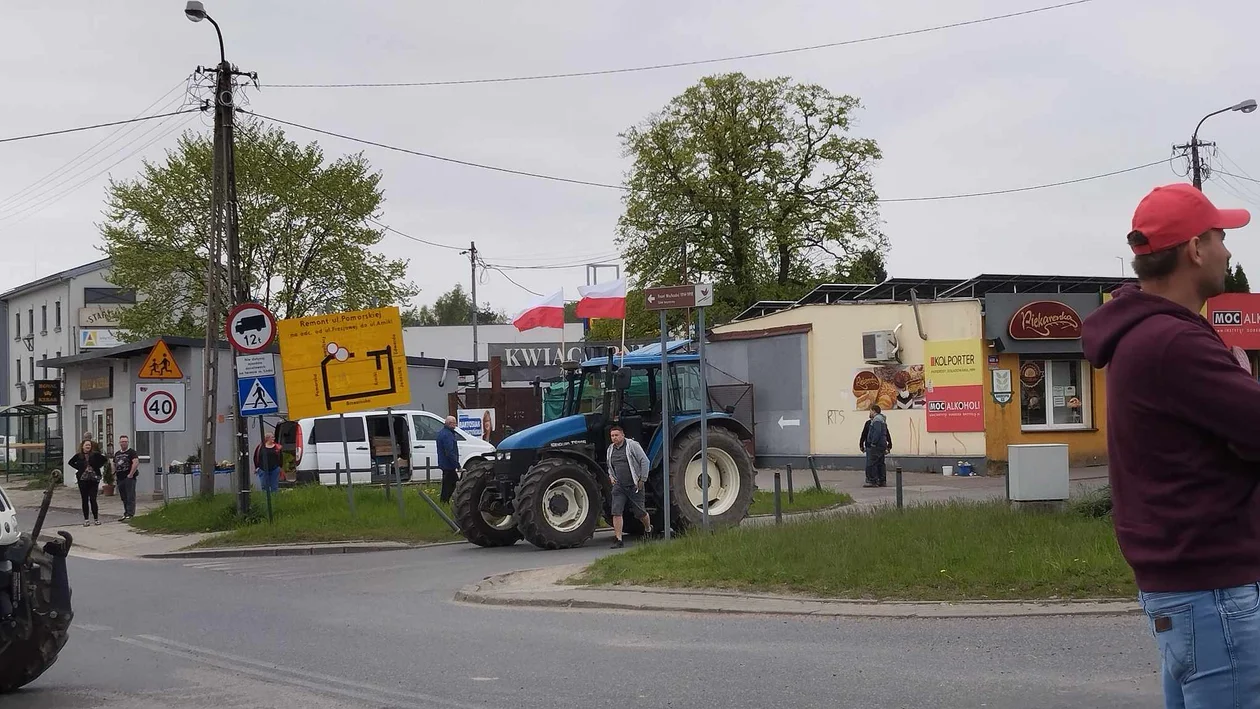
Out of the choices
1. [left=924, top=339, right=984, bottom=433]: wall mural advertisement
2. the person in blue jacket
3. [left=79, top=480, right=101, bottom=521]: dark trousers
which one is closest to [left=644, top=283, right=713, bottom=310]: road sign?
the person in blue jacket

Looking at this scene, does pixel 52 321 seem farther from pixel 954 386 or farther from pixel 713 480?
pixel 713 480

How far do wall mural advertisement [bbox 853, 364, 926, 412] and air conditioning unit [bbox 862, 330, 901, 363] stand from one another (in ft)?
1.27

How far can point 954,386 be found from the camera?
31.5 meters

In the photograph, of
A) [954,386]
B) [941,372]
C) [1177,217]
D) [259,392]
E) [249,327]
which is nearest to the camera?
[1177,217]

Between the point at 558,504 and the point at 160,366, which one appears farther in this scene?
the point at 160,366

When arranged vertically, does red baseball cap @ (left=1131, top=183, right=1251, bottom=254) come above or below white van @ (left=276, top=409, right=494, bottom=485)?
above

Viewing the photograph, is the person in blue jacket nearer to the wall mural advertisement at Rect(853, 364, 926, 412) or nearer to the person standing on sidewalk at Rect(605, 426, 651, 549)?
the person standing on sidewalk at Rect(605, 426, 651, 549)

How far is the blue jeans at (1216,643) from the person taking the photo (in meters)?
3.12

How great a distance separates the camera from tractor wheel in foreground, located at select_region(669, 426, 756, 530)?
18531 mm

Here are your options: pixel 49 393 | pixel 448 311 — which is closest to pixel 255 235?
pixel 49 393

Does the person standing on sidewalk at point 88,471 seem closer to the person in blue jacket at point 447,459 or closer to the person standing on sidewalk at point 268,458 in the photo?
the person standing on sidewalk at point 268,458

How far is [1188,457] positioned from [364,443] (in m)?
30.5

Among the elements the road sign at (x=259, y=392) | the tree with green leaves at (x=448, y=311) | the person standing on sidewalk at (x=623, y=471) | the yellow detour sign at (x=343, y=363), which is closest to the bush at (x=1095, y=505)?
the person standing on sidewalk at (x=623, y=471)

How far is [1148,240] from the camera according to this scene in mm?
3291
